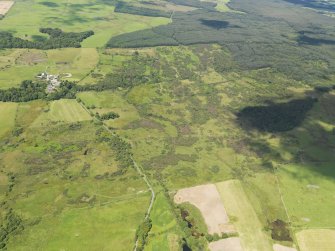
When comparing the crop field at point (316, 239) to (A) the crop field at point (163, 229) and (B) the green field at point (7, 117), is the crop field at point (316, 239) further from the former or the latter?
(B) the green field at point (7, 117)

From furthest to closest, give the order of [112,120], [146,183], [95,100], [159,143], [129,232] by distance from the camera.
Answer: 1. [95,100]
2. [112,120]
3. [159,143]
4. [146,183]
5. [129,232]

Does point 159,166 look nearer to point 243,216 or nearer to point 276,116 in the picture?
point 243,216

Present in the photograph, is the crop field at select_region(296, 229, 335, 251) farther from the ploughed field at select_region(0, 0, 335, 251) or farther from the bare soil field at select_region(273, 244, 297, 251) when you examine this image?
the bare soil field at select_region(273, 244, 297, 251)

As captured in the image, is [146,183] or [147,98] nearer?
[146,183]

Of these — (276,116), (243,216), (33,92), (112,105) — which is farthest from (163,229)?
(33,92)

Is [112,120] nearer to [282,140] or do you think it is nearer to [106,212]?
[106,212]

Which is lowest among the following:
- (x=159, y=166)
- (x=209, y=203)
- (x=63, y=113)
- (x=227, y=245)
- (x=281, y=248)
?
(x=63, y=113)

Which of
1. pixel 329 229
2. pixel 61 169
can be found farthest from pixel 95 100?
pixel 329 229

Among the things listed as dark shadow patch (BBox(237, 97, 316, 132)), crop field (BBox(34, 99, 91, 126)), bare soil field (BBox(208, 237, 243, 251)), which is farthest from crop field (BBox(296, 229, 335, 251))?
crop field (BBox(34, 99, 91, 126))
